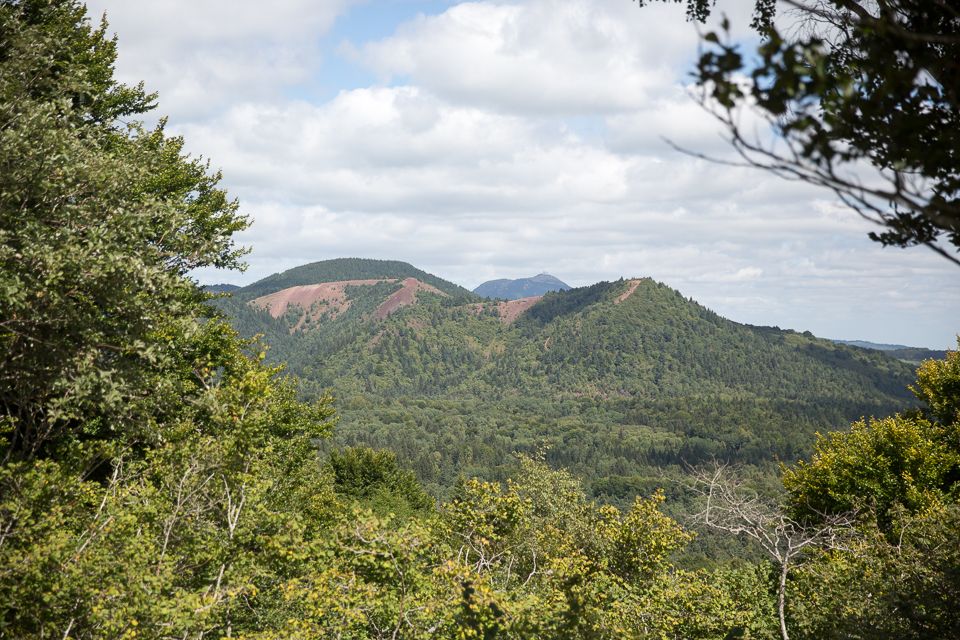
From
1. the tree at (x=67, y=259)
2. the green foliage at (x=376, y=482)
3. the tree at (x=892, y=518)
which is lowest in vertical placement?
the green foliage at (x=376, y=482)

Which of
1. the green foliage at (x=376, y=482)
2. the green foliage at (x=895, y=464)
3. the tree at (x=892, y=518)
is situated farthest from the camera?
the green foliage at (x=376, y=482)

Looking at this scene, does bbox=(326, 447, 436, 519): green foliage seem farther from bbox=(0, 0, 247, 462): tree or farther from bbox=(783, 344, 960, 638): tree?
bbox=(0, 0, 247, 462): tree

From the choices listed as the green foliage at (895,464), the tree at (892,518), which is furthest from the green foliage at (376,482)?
the tree at (892,518)

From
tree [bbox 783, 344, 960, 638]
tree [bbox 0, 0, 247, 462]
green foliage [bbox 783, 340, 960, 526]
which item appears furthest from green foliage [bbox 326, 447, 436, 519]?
tree [bbox 0, 0, 247, 462]

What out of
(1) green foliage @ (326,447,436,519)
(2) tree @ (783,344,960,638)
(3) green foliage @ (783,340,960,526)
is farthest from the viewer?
(1) green foliage @ (326,447,436,519)

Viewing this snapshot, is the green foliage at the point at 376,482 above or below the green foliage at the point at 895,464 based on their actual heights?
below

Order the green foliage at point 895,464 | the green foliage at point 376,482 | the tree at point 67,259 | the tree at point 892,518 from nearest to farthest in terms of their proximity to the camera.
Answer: the tree at point 67,259, the tree at point 892,518, the green foliage at point 895,464, the green foliage at point 376,482

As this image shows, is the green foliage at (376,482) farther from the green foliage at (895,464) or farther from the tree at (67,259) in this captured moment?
the tree at (67,259)

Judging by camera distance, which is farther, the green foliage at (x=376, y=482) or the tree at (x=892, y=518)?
the green foliage at (x=376, y=482)

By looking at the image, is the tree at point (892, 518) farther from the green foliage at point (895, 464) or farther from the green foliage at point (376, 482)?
the green foliage at point (376, 482)

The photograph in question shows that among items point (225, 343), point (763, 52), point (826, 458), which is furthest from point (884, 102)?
point (826, 458)

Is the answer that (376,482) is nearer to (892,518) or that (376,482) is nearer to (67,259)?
(892,518)

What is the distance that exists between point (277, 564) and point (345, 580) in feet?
10.1

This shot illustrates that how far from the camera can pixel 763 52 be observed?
3432 millimetres
